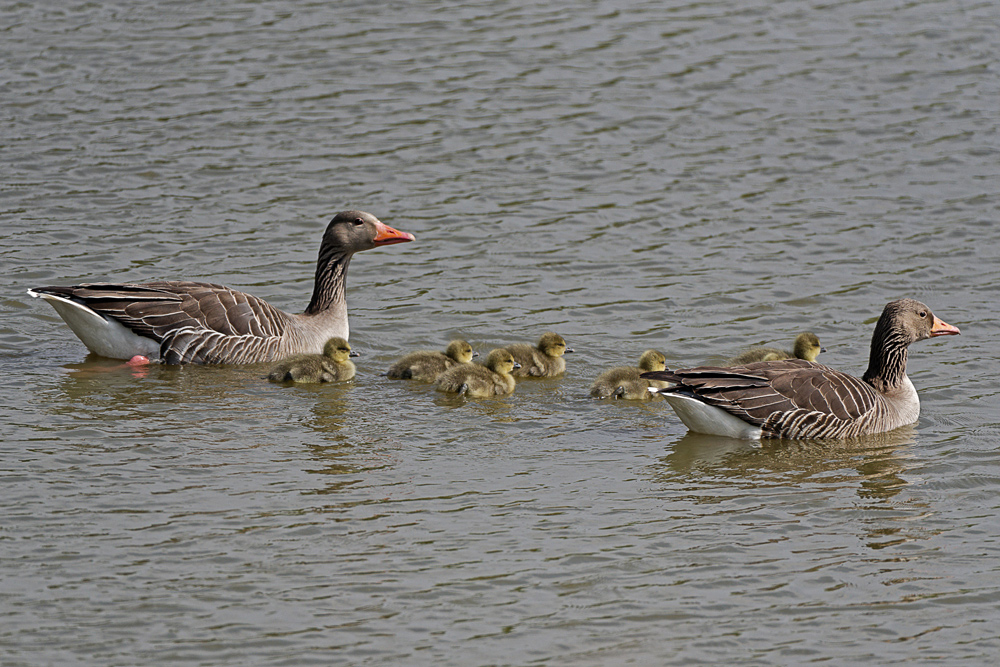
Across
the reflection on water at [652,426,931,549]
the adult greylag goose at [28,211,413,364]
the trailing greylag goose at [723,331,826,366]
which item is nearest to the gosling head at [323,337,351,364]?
the adult greylag goose at [28,211,413,364]

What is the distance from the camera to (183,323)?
12797mm

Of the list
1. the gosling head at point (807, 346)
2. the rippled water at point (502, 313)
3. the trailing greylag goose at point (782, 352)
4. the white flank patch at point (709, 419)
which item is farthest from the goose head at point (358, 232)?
the gosling head at point (807, 346)

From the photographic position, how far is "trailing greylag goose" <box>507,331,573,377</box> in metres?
12.3

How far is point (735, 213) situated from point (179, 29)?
1103cm

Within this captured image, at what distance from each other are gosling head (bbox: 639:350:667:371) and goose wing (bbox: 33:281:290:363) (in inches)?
141

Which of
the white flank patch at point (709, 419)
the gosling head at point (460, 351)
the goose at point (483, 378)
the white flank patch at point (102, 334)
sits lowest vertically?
the white flank patch at point (709, 419)

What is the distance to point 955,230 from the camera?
15.8 meters

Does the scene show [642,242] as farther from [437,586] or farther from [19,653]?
[19,653]

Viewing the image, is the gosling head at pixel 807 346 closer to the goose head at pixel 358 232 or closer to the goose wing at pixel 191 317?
the goose head at pixel 358 232

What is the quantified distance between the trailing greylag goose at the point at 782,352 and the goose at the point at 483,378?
203 centimetres

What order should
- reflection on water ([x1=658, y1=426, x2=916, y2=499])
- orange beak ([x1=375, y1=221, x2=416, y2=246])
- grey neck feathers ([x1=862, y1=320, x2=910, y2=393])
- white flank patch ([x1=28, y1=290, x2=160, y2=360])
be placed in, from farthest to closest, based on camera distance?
orange beak ([x1=375, y1=221, x2=416, y2=246]) → white flank patch ([x1=28, y1=290, x2=160, y2=360]) → grey neck feathers ([x1=862, y1=320, x2=910, y2=393]) → reflection on water ([x1=658, y1=426, x2=916, y2=499])

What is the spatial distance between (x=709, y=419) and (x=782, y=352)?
1769 mm

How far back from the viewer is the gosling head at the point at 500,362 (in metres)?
12.0

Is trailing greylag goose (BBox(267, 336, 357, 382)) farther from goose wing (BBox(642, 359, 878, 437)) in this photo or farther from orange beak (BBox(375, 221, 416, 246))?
goose wing (BBox(642, 359, 878, 437))
